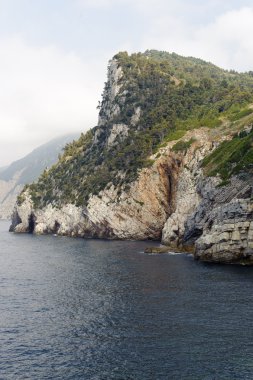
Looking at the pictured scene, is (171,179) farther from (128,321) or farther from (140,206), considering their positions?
(128,321)

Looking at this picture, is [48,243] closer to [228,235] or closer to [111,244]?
[111,244]

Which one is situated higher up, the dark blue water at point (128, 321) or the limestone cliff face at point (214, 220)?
the limestone cliff face at point (214, 220)

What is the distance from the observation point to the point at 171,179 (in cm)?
14400

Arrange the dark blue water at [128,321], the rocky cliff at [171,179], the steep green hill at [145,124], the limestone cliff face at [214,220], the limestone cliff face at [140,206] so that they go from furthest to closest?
the steep green hill at [145,124]
the limestone cliff face at [140,206]
the rocky cliff at [171,179]
the limestone cliff face at [214,220]
the dark blue water at [128,321]

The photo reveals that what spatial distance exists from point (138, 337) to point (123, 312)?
9573mm

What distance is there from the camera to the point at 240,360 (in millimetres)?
39562

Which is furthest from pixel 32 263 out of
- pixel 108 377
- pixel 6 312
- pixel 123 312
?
pixel 108 377

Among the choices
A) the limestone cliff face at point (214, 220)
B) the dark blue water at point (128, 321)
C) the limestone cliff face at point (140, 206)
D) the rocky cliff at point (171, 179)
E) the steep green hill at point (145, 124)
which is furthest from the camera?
the steep green hill at point (145, 124)

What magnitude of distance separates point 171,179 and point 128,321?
3771 inches

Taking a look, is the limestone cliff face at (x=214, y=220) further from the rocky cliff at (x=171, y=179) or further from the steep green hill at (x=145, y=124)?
the steep green hill at (x=145, y=124)

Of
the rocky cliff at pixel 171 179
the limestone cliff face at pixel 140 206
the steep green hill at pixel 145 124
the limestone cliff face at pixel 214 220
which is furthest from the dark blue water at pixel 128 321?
the steep green hill at pixel 145 124

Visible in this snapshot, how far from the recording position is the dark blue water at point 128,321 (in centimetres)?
3884

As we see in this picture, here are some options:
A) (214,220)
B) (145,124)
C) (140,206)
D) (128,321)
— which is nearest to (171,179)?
(140,206)

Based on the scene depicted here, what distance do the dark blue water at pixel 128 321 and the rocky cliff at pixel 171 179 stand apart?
14285 mm
